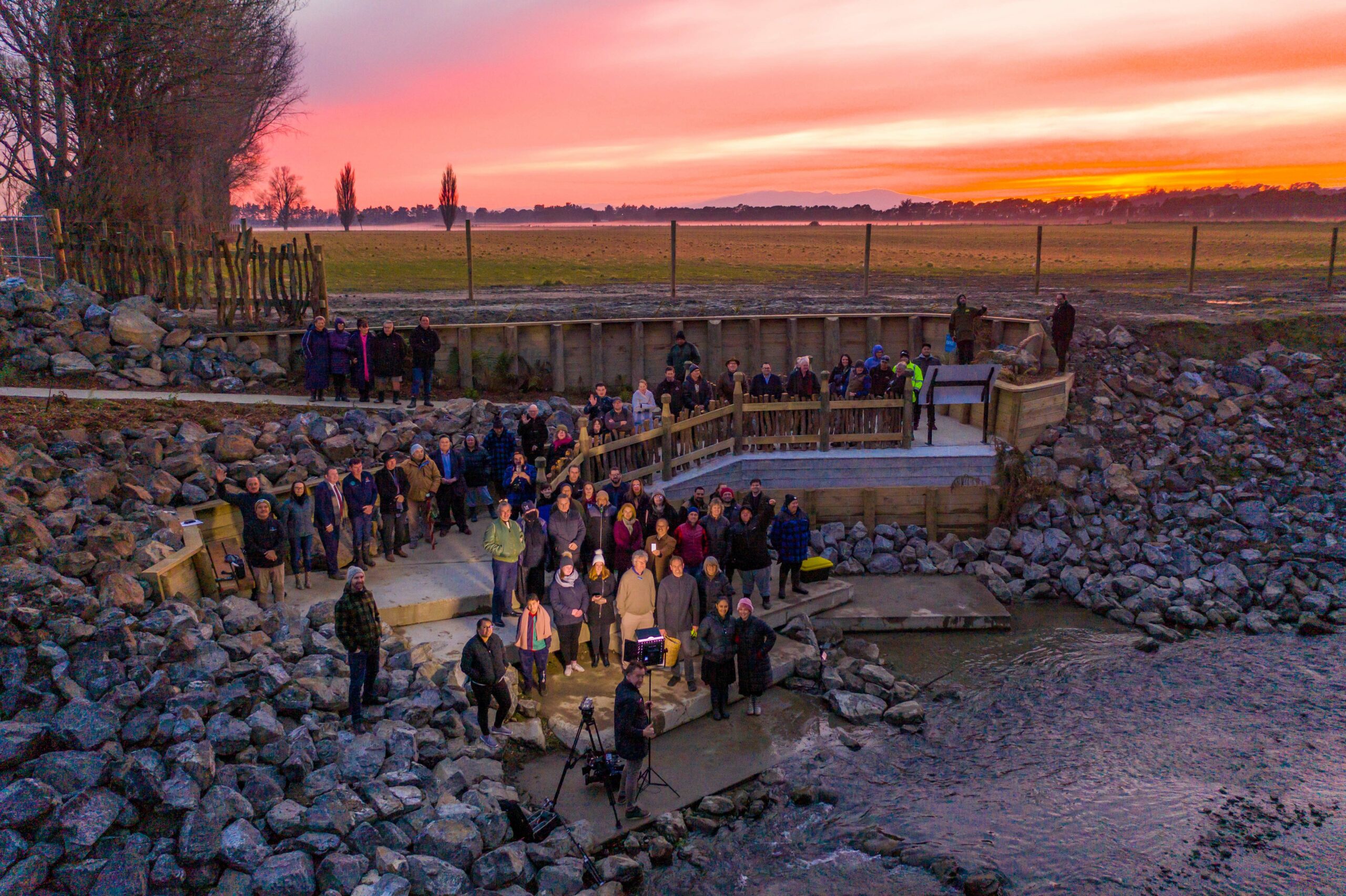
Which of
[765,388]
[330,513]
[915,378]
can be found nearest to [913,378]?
[915,378]

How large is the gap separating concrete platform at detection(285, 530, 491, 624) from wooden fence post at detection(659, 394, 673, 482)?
3.41m

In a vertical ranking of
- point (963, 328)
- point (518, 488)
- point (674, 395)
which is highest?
point (963, 328)

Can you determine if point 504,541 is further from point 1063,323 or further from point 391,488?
point 1063,323

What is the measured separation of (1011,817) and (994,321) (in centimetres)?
1499

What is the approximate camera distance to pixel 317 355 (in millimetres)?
17750

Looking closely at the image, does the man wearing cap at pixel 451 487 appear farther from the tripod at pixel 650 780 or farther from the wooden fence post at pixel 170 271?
the wooden fence post at pixel 170 271

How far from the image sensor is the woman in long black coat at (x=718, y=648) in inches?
434

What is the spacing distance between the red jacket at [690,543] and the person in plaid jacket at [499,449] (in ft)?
10.7

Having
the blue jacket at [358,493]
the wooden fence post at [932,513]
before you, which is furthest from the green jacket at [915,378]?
the blue jacket at [358,493]

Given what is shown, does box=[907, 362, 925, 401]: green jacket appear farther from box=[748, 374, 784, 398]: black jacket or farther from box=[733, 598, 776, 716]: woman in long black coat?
box=[733, 598, 776, 716]: woman in long black coat

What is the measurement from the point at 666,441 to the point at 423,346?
16.9 ft

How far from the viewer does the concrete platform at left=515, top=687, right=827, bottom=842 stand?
9.65 metres

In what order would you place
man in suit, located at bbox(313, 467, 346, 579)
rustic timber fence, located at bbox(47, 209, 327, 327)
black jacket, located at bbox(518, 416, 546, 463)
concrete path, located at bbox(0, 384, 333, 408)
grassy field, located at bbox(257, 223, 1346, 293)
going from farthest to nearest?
grassy field, located at bbox(257, 223, 1346, 293), rustic timber fence, located at bbox(47, 209, 327, 327), concrete path, located at bbox(0, 384, 333, 408), black jacket, located at bbox(518, 416, 546, 463), man in suit, located at bbox(313, 467, 346, 579)

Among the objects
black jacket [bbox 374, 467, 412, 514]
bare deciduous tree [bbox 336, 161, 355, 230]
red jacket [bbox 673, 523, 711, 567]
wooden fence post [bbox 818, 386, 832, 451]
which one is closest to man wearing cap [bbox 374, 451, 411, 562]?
black jacket [bbox 374, 467, 412, 514]
